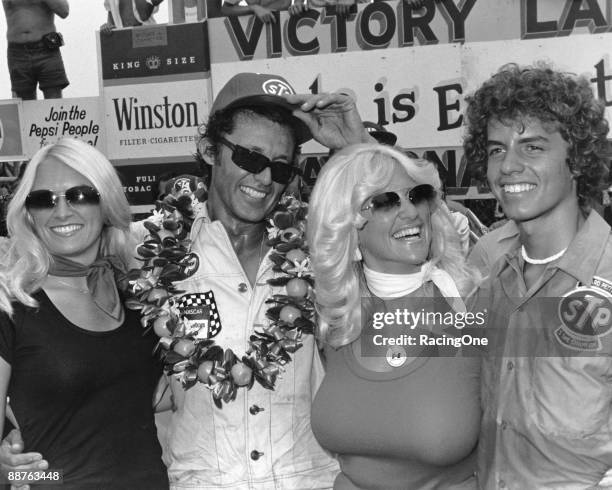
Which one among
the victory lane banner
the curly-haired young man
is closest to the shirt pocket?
the curly-haired young man

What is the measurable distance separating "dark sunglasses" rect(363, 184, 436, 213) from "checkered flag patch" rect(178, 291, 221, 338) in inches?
25.9

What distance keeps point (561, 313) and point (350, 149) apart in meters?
0.86

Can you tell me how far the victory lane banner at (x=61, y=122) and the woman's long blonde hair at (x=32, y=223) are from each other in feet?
11.9

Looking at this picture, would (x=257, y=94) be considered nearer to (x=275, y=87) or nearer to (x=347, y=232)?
(x=275, y=87)

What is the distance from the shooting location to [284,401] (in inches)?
107

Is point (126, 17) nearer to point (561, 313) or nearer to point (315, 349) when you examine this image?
point (315, 349)

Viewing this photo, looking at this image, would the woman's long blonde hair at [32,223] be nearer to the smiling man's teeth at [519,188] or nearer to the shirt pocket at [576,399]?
the smiling man's teeth at [519,188]

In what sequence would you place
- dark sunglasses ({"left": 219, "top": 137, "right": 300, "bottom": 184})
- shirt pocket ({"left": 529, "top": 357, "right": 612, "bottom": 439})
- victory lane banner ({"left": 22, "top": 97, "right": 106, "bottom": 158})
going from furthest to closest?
victory lane banner ({"left": 22, "top": 97, "right": 106, "bottom": 158}), dark sunglasses ({"left": 219, "top": 137, "right": 300, "bottom": 184}), shirt pocket ({"left": 529, "top": 357, "right": 612, "bottom": 439})

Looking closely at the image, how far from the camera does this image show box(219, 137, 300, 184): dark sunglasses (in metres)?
2.94

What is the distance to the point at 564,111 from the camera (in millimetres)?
2477

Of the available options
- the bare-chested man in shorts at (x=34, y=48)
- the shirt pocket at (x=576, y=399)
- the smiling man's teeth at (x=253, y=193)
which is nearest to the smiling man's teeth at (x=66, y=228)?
the smiling man's teeth at (x=253, y=193)

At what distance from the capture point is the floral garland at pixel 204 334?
2678 millimetres

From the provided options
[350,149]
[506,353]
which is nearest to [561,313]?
[506,353]

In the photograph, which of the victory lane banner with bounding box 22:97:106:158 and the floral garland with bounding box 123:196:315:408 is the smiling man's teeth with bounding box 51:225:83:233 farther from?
the victory lane banner with bounding box 22:97:106:158
